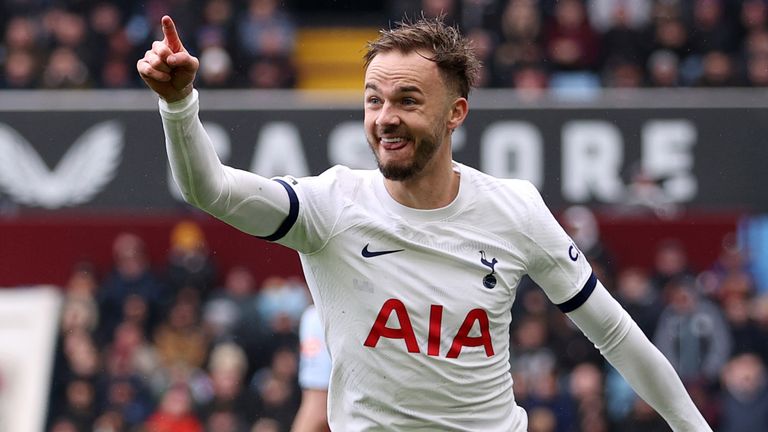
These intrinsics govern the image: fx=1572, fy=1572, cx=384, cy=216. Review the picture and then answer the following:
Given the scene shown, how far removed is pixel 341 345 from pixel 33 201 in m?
10.1

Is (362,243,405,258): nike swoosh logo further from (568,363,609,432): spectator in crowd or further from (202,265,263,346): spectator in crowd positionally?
(202,265,263,346): spectator in crowd

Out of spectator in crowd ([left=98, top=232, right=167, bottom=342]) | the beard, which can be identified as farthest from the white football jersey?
spectator in crowd ([left=98, top=232, right=167, bottom=342])

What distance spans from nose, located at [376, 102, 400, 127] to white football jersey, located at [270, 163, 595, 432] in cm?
29

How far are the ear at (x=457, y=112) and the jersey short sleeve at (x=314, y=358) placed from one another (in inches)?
80.5

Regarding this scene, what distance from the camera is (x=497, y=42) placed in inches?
614

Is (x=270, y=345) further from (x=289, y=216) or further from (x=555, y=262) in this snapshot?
(x=289, y=216)

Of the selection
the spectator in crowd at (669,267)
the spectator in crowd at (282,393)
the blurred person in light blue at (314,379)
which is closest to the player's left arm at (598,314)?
the blurred person in light blue at (314,379)

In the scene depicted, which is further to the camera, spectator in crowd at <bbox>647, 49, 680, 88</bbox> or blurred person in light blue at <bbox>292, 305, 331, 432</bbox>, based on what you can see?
spectator in crowd at <bbox>647, 49, 680, 88</bbox>

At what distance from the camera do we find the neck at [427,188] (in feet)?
16.0

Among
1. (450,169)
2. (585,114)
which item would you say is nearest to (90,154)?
(585,114)

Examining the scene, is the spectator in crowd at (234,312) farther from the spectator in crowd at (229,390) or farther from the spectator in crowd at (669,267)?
the spectator in crowd at (669,267)

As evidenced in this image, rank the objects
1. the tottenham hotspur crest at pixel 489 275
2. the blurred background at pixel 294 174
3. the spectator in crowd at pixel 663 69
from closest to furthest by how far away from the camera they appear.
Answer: the tottenham hotspur crest at pixel 489 275, the blurred background at pixel 294 174, the spectator in crowd at pixel 663 69

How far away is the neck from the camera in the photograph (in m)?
4.87

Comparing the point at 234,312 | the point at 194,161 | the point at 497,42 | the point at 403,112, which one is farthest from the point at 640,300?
the point at 194,161
